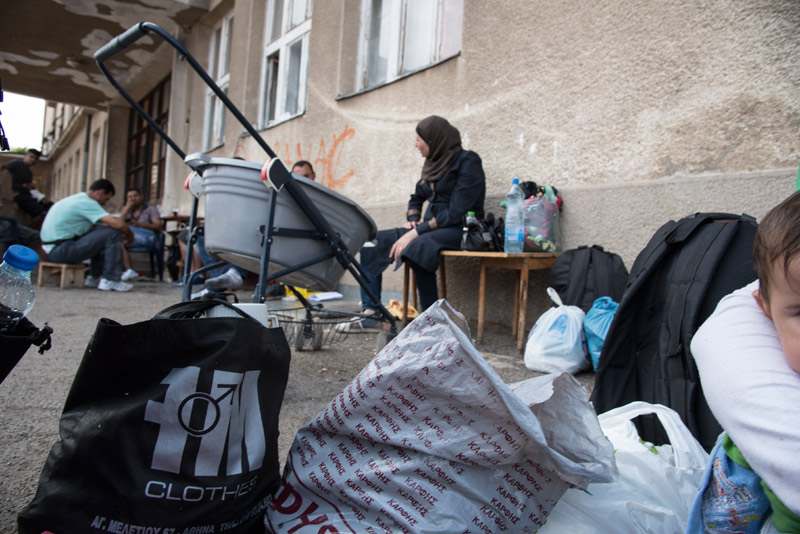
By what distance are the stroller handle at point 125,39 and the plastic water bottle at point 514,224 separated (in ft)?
7.29

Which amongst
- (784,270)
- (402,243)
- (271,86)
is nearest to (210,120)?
(271,86)

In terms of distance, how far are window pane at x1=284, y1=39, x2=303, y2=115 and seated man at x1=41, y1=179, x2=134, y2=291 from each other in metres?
2.58

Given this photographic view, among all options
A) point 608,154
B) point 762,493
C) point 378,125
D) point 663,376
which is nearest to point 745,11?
point 608,154

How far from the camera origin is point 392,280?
4.85 m

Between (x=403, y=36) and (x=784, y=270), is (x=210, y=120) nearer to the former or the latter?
(x=403, y=36)

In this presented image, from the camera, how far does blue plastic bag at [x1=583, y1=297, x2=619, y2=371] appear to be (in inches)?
101

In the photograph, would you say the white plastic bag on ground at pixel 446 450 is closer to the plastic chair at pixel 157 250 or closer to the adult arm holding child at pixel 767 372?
the adult arm holding child at pixel 767 372

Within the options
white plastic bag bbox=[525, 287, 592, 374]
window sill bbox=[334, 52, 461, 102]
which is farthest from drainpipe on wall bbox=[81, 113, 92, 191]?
white plastic bag bbox=[525, 287, 592, 374]

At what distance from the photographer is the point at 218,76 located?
910cm

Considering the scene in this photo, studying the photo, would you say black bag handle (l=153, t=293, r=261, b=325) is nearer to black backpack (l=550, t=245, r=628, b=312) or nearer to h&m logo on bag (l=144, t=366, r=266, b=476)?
h&m logo on bag (l=144, t=366, r=266, b=476)

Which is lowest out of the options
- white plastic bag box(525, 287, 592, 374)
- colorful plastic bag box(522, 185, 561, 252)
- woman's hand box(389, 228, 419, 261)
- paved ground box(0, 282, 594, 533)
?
paved ground box(0, 282, 594, 533)

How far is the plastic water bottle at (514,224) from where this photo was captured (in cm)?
325

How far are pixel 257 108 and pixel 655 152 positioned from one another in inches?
246

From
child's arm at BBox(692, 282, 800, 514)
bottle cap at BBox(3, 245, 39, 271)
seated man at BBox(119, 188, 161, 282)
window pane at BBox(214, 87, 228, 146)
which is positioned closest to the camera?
child's arm at BBox(692, 282, 800, 514)
